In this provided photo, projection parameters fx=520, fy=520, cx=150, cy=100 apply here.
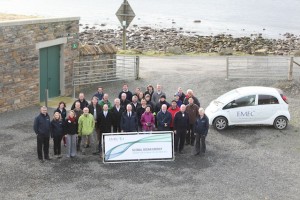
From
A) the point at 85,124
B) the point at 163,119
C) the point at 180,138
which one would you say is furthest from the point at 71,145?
the point at 180,138

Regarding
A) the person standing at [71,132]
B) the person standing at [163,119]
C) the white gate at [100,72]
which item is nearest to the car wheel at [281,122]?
the person standing at [163,119]

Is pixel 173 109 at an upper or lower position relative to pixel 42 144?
upper

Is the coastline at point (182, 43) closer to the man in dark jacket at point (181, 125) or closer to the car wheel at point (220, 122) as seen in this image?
the car wheel at point (220, 122)

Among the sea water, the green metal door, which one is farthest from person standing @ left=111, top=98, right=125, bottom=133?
the sea water

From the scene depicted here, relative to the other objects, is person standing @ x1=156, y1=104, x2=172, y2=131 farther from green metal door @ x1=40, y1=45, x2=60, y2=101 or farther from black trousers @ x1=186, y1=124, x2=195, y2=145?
green metal door @ x1=40, y1=45, x2=60, y2=101

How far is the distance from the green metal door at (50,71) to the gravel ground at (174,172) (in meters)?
3.17

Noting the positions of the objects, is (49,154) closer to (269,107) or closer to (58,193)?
(58,193)

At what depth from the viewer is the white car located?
59.3 feet

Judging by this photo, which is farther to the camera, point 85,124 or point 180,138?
point 180,138

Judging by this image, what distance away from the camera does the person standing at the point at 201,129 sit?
50.9ft

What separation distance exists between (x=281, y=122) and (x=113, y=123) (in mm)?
6196

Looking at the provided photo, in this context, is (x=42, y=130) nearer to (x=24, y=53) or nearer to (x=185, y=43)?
(x=24, y=53)

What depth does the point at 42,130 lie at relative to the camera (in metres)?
14.7

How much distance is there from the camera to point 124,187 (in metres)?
13.3
